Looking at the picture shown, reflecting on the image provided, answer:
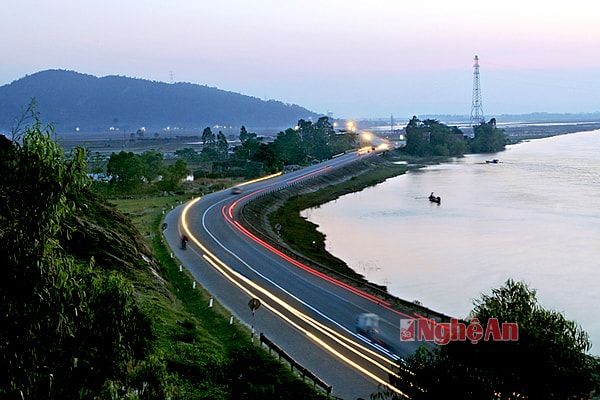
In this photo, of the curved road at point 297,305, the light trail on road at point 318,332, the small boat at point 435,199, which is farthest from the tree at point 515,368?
the small boat at point 435,199

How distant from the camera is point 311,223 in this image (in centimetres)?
7956

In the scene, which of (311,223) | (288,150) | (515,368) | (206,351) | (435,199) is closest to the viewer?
(515,368)

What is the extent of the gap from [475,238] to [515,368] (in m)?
52.5

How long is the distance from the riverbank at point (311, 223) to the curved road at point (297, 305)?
147 centimetres

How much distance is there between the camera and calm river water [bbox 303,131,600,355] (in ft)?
152

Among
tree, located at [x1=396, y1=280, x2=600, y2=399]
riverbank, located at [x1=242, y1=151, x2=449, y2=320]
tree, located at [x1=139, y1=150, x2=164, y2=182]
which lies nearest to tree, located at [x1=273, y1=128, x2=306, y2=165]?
riverbank, located at [x1=242, y1=151, x2=449, y2=320]

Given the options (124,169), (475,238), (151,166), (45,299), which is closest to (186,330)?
(45,299)

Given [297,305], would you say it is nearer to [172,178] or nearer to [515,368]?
[515,368]

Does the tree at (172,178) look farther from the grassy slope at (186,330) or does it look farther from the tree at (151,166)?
the grassy slope at (186,330)

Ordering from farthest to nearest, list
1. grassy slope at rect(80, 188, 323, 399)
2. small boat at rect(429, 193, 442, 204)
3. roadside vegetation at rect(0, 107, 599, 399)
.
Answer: small boat at rect(429, 193, 442, 204), grassy slope at rect(80, 188, 323, 399), roadside vegetation at rect(0, 107, 599, 399)

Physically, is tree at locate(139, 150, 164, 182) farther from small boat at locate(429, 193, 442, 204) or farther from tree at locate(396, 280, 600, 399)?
tree at locate(396, 280, 600, 399)

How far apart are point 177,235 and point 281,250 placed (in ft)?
37.4

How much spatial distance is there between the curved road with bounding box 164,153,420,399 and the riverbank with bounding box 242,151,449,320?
1472mm

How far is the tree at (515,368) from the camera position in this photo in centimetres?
1597
